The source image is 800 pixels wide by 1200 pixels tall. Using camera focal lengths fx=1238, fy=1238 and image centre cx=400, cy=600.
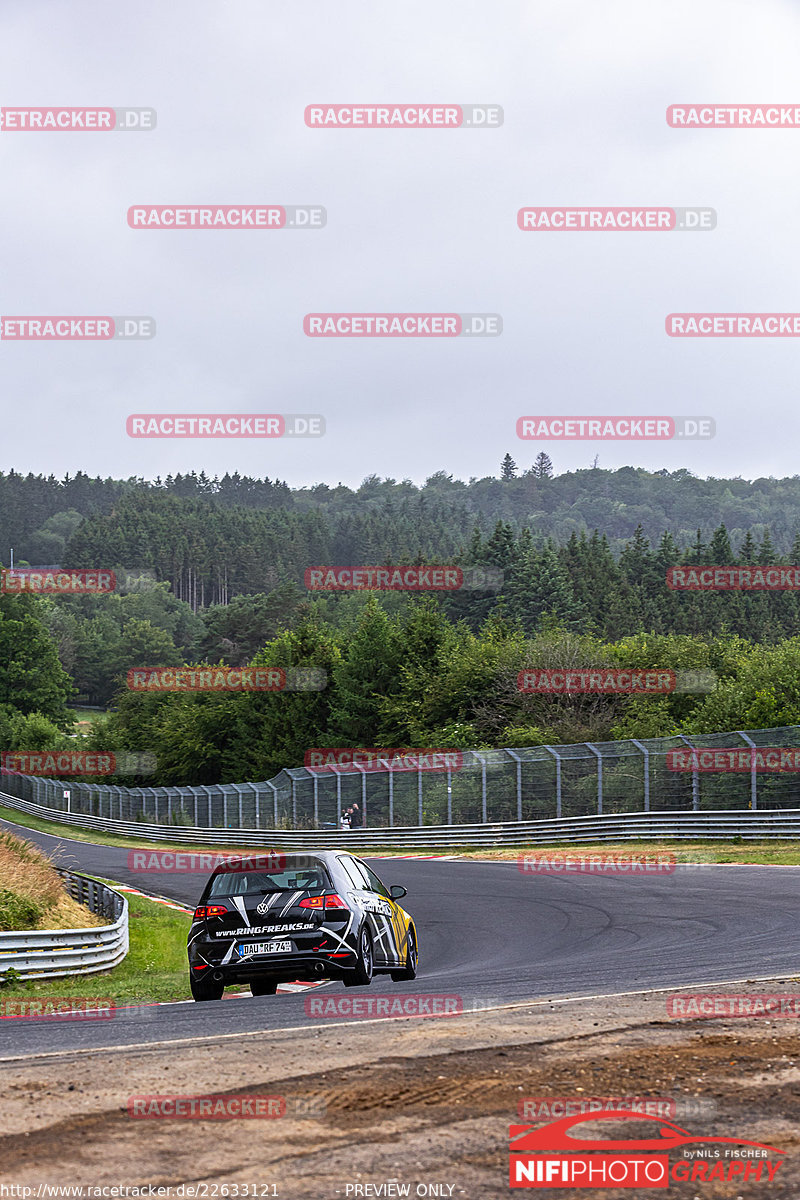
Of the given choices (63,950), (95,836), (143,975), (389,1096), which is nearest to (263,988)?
(63,950)

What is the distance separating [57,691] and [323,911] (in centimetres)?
11826

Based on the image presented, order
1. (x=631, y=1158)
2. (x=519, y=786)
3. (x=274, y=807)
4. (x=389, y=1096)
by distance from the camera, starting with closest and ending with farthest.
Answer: (x=631, y=1158)
(x=389, y=1096)
(x=519, y=786)
(x=274, y=807)

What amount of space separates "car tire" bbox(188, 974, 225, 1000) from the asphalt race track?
0.80 feet

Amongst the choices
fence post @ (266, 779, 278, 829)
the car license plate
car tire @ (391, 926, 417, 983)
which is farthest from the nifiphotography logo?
fence post @ (266, 779, 278, 829)

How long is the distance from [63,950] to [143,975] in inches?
75.6

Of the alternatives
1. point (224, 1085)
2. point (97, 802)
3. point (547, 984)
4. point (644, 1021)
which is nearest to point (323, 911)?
point (547, 984)

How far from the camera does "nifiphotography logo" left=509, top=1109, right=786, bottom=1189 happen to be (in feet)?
15.9

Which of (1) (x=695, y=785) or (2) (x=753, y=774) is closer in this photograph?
(2) (x=753, y=774)

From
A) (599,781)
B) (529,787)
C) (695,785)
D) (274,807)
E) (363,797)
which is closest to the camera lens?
(695,785)

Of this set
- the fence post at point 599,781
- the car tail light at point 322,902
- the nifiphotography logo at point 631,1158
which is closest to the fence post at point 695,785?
the fence post at point 599,781

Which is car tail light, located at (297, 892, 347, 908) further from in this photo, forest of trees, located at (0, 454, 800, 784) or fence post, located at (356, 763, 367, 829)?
fence post, located at (356, 763, 367, 829)

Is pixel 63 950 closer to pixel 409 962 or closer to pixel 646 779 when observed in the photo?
pixel 409 962

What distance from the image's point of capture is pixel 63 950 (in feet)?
47.1

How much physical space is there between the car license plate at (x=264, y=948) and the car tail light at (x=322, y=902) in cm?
39
